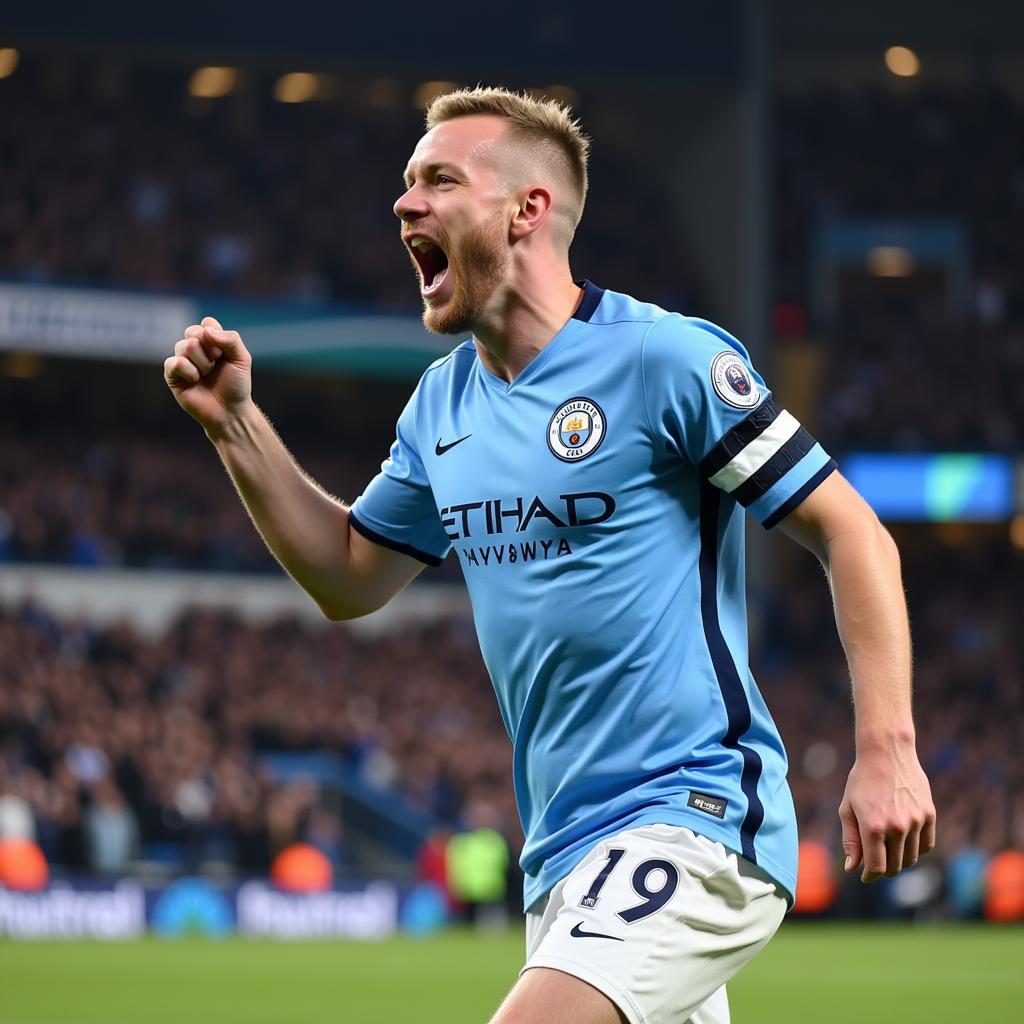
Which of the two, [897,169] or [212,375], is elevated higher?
[897,169]

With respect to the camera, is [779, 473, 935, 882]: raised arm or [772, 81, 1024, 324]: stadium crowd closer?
[779, 473, 935, 882]: raised arm

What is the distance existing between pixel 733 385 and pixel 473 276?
63 cm

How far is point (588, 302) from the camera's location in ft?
13.5

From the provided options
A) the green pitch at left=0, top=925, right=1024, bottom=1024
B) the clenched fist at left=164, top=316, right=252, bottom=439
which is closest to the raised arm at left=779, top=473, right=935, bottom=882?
the clenched fist at left=164, top=316, right=252, bottom=439

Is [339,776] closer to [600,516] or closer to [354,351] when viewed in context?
[354,351]

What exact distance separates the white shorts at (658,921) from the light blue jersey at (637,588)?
0.05 meters

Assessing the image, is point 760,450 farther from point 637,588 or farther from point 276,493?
point 276,493

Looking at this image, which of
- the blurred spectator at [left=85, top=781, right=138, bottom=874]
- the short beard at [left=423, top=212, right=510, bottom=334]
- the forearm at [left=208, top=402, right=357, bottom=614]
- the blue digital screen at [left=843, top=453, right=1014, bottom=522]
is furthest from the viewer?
the blue digital screen at [left=843, top=453, right=1014, bottom=522]

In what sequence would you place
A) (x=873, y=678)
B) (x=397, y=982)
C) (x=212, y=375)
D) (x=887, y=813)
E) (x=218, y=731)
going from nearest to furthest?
(x=887, y=813) < (x=873, y=678) < (x=212, y=375) < (x=397, y=982) < (x=218, y=731)

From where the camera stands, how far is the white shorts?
11.5 ft

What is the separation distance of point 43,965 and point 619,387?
1352 centimetres

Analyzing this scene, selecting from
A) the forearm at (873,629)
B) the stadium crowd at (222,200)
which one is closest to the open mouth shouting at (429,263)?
the forearm at (873,629)

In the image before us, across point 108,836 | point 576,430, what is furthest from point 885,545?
point 108,836

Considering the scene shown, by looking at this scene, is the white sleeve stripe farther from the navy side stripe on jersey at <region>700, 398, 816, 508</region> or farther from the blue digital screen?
the blue digital screen
